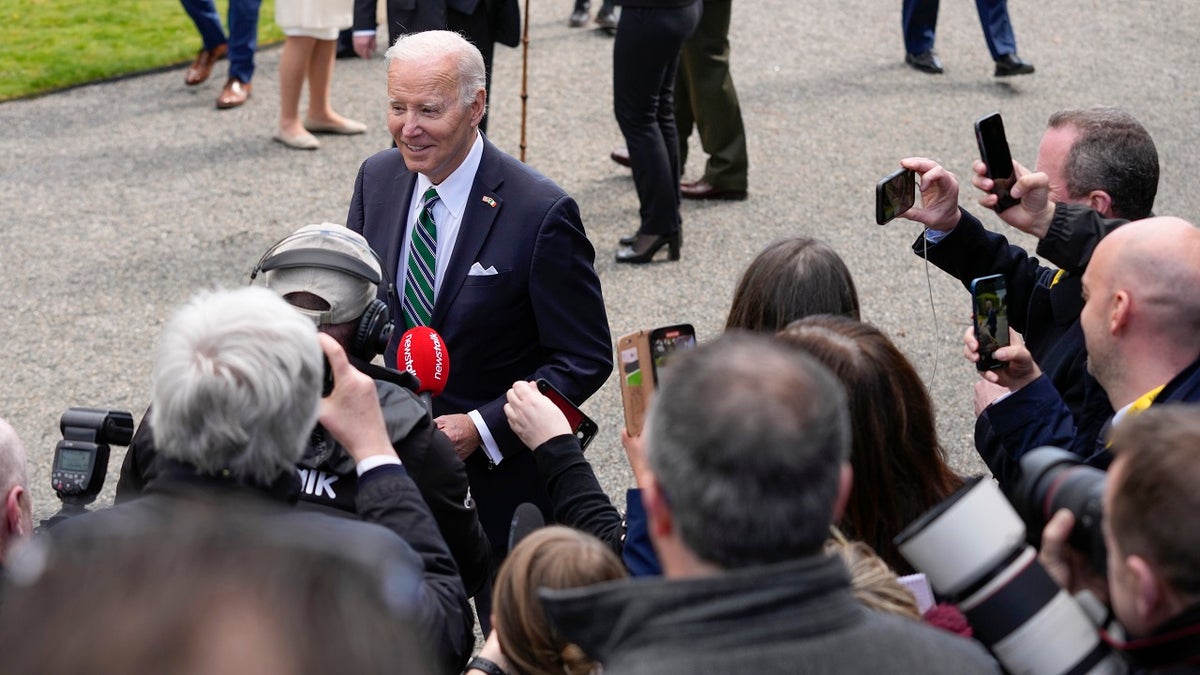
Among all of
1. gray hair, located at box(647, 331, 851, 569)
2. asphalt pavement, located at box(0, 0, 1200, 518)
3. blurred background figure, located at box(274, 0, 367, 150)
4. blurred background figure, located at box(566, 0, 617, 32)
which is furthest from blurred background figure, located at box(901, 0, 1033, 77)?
gray hair, located at box(647, 331, 851, 569)

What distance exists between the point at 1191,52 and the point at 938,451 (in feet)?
30.3

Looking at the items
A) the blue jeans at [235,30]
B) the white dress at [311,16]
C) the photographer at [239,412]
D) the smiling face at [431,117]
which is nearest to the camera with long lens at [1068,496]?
the photographer at [239,412]

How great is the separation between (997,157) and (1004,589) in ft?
6.61

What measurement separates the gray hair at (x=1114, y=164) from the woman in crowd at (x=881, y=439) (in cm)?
150

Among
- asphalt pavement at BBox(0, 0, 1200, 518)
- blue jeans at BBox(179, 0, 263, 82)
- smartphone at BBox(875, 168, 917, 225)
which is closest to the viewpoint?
smartphone at BBox(875, 168, 917, 225)

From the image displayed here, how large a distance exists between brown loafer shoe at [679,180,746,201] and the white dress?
7.37 ft

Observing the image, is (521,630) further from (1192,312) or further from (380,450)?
(1192,312)

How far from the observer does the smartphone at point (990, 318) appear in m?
3.16

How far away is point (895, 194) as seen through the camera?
11.5ft

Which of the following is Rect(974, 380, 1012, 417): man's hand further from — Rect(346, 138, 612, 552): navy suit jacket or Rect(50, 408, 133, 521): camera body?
Rect(50, 408, 133, 521): camera body

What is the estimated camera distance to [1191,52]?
34.3 ft

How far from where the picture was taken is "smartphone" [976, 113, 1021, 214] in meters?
3.53

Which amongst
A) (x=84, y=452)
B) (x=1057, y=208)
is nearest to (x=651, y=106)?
(x=1057, y=208)

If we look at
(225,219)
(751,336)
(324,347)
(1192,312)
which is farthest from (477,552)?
(225,219)
